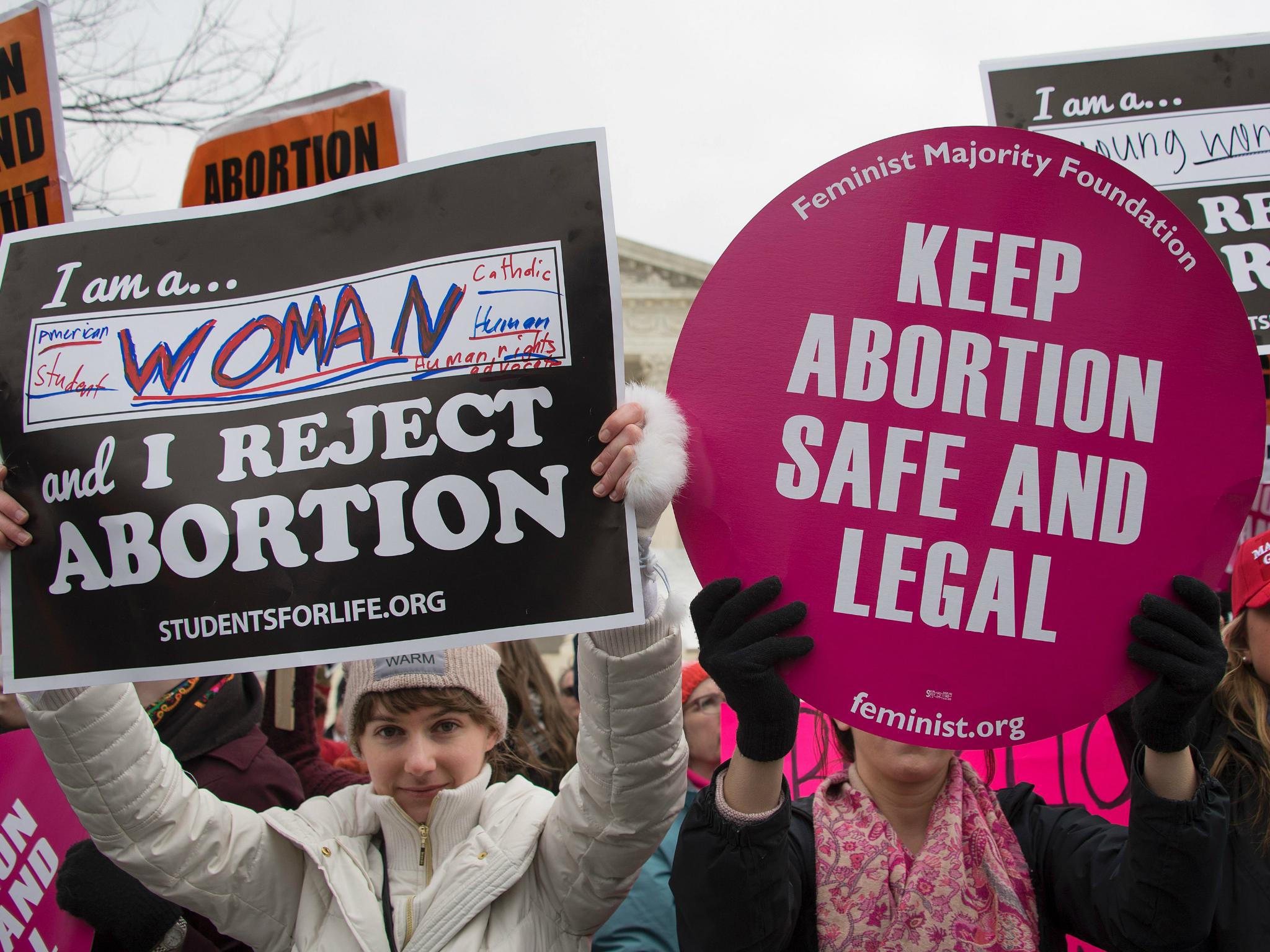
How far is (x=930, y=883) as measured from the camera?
1.85m

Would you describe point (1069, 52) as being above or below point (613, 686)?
above

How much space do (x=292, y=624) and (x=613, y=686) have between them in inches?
22.7

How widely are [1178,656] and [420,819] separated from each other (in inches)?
58.3

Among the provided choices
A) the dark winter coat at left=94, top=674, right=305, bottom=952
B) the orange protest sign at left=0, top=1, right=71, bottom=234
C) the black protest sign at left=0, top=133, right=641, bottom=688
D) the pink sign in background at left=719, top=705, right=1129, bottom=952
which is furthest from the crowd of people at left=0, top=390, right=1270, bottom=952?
the orange protest sign at left=0, top=1, right=71, bottom=234

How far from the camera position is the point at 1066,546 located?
1.60m

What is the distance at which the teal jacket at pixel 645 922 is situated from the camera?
86.8 inches

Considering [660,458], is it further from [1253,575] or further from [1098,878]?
[1253,575]

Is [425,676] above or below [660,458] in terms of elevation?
below

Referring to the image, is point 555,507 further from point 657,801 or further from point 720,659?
point 657,801

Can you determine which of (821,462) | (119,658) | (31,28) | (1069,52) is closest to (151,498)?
(119,658)

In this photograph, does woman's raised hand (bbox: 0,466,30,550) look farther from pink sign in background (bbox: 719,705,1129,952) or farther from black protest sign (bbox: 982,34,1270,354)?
black protest sign (bbox: 982,34,1270,354)

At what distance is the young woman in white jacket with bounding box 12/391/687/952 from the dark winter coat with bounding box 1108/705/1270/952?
98 centimetres

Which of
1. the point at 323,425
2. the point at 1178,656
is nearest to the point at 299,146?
the point at 323,425

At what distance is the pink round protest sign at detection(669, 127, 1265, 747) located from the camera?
158 cm
